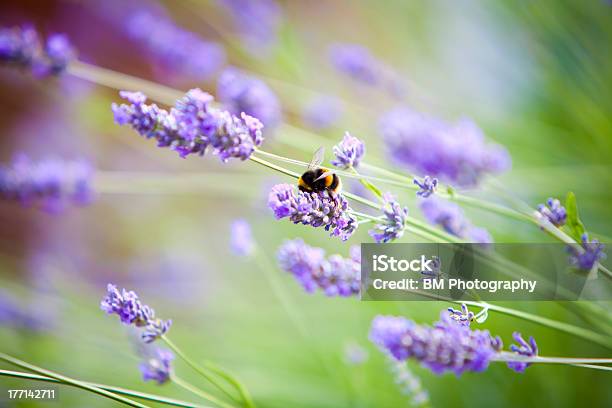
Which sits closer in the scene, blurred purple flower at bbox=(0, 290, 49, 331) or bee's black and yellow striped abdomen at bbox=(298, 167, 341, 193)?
bee's black and yellow striped abdomen at bbox=(298, 167, 341, 193)

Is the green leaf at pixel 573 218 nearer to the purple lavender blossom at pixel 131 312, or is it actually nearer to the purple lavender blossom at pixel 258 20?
the purple lavender blossom at pixel 131 312

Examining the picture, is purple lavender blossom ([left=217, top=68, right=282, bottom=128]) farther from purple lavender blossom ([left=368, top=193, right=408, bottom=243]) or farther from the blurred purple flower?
the blurred purple flower

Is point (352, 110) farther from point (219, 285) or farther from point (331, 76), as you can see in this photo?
point (219, 285)

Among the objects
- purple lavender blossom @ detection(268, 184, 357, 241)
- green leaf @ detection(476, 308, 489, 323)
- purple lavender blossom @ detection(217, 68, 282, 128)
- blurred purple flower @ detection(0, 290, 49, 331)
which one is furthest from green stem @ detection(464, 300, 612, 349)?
blurred purple flower @ detection(0, 290, 49, 331)

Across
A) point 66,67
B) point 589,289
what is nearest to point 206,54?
point 66,67

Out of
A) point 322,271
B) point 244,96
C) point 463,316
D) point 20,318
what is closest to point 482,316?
point 463,316

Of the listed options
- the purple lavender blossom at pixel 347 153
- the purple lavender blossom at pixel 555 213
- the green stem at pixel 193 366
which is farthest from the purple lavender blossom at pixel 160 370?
the purple lavender blossom at pixel 555 213
